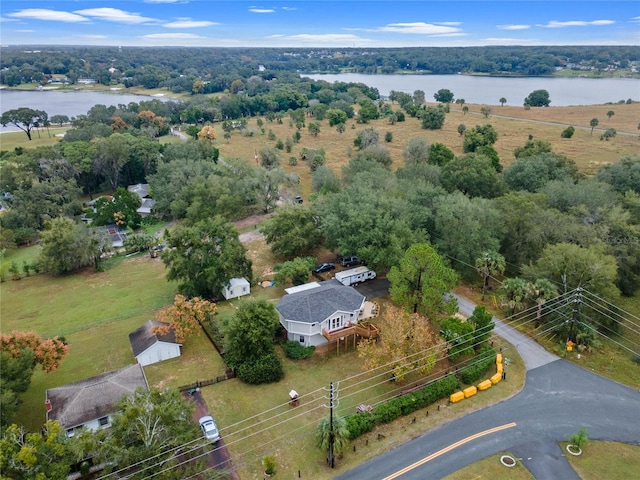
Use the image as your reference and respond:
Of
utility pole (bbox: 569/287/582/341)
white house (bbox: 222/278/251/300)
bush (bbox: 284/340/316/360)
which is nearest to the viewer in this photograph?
utility pole (bbox: 569/287/582/341)

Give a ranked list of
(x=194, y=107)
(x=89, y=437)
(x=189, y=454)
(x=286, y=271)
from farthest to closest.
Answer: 1. (x=194, y=107)
2. (x=286, y=271)
3. (x=189, y=454)
4. (x=89, y=437)

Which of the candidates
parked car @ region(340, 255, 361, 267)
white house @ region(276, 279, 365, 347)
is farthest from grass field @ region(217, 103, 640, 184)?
white house @ region(276, 279, 365, 347)

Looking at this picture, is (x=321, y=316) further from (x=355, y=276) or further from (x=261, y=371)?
(x=355, y=276)

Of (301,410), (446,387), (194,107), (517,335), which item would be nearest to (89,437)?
(301,410)

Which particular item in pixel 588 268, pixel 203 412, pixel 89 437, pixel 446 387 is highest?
pixel 588 268

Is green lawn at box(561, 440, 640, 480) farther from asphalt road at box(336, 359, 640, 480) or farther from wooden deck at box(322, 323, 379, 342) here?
wooden deck at box(322, 323, 379, 342)

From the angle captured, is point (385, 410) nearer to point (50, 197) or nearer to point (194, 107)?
→ point (50, 197)
